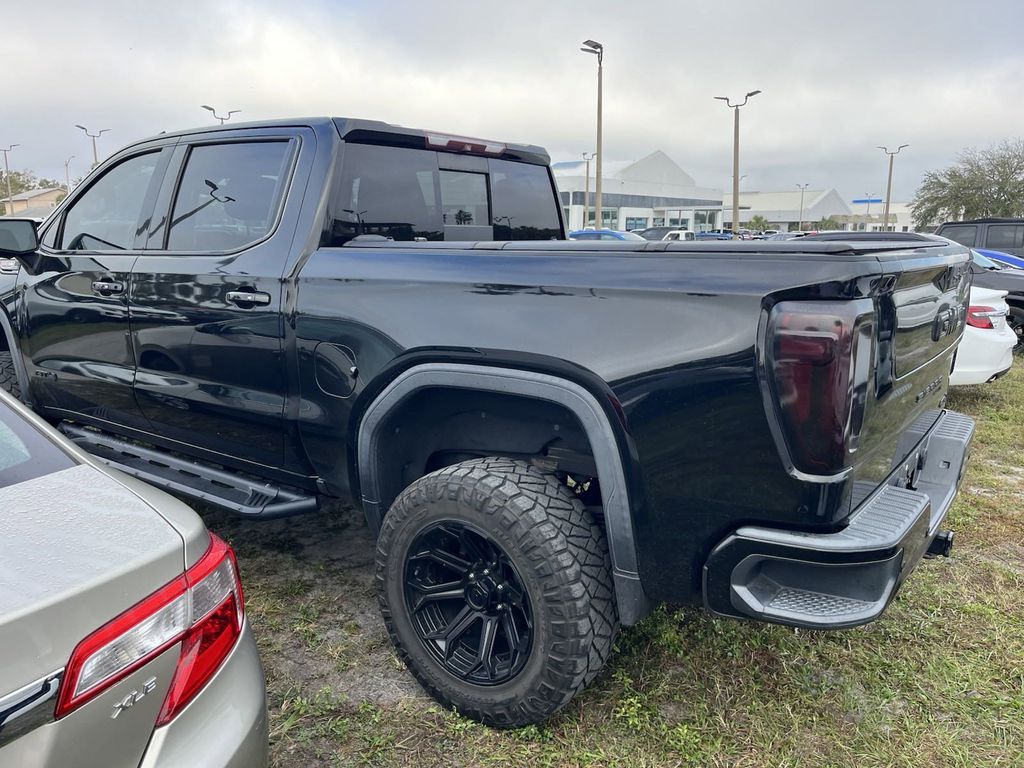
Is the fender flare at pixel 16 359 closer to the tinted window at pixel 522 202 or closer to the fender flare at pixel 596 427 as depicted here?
the tinted window at pixel 522 202

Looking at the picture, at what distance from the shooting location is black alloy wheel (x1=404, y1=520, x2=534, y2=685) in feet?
7.45

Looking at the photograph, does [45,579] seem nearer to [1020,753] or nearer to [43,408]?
[1020,753]

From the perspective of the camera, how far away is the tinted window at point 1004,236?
12312 millimetres

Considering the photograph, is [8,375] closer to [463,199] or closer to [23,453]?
[463,199]

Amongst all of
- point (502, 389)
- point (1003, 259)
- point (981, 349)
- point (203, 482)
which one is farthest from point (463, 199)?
point (1003, 259)

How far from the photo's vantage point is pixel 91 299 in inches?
136

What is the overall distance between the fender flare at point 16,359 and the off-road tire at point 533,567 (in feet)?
9.05

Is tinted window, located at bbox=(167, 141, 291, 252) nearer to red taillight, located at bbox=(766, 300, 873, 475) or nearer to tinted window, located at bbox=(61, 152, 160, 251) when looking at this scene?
tinted window, located at bbox=(61, 152, 160, 251)

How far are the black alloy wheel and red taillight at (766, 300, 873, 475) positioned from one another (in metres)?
0.90

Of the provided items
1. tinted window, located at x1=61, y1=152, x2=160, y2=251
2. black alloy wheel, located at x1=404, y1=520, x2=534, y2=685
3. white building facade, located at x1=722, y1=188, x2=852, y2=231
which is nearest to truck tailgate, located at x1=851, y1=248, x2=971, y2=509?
black alloy wheel, located at x1=404, y1=520, x2=534, y2=685

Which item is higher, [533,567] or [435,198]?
[435,198]

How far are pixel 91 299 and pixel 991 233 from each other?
1371 centimetres

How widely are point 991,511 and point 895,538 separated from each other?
115 inches

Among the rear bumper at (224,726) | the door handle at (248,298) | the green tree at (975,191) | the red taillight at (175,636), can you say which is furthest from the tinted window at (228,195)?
the green tree at (975,191)
